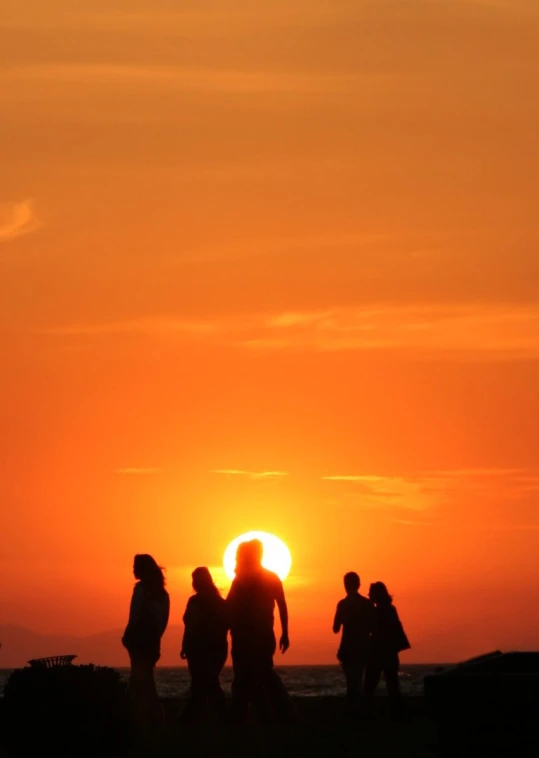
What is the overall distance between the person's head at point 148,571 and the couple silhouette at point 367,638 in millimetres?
4491

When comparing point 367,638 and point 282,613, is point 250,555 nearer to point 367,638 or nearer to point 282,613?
point 282,613

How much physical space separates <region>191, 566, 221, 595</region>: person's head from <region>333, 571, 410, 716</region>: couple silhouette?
116 inches

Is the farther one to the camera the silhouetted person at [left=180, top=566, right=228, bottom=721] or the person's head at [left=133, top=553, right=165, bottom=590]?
the silhouetted person at [left=180, top=566, right=228, bottom=721]

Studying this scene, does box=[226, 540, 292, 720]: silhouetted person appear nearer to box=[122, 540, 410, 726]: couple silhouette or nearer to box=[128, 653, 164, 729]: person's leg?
box=[122, 540, 410, 726]: couple silhouette

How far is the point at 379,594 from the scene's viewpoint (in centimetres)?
2275

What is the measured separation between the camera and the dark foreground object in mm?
12727

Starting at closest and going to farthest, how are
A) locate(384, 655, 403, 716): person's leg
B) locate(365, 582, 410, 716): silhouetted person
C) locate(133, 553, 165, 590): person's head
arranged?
locate(133, 553, 165, 590): person's head < locate(384, 655, 403, 716): person's leg < locate(365, 582, 410, 716): silhouetted person

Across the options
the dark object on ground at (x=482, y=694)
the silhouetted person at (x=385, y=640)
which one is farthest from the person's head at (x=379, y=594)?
the dark object on ground at (x=482, y=694)

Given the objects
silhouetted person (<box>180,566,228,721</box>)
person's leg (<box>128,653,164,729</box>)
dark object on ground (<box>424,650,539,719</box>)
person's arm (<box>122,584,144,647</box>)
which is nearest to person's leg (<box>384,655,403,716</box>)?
silhouetted person (<box>180,566,228,721</box>)

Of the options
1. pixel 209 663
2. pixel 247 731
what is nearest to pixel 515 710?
pixel 247 731

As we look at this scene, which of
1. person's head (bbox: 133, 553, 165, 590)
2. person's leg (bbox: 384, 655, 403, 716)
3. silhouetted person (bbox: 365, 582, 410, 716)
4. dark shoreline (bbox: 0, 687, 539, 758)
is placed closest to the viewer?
dark shoreline (bbox: 0, 687, 539, 758)

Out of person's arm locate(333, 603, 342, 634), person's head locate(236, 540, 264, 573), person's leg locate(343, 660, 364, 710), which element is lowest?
person's leg locate(343, 660, 364, 710)

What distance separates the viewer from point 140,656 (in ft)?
63.3

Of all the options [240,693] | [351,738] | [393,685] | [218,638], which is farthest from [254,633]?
[393,685]
